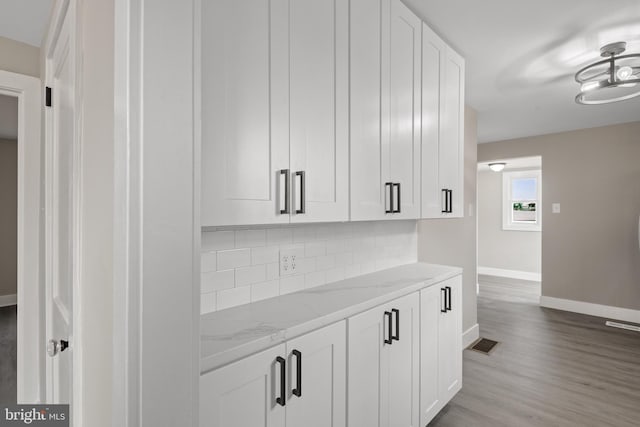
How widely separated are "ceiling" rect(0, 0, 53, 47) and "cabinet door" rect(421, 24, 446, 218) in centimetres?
201

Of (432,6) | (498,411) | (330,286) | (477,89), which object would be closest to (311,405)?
(330,286)

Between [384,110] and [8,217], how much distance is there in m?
5.76

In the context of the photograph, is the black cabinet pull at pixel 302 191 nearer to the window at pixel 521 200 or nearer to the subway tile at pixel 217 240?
the subway tile at pixel 217 240

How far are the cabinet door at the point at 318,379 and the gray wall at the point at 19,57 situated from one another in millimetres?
2261

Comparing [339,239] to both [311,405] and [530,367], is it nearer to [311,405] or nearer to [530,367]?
[311,405]

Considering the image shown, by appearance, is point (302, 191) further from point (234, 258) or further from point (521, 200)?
point (521, 200)

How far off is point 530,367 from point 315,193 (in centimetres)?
280

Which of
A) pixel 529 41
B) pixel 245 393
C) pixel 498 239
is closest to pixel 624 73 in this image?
pixel 529 41

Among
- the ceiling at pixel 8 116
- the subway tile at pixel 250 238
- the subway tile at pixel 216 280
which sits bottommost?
the subway tile at pixel 216 280

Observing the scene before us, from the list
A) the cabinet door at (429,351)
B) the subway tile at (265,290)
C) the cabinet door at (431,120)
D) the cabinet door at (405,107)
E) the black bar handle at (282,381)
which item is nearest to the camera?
the black bar handle at (282,381)

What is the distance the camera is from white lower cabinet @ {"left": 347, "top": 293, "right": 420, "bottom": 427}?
1.44 meters

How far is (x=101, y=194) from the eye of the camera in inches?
31.0

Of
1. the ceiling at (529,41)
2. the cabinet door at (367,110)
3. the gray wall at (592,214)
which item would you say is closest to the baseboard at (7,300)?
the cabinet door at (367,110)

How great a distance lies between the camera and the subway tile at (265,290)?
58.9 inches
